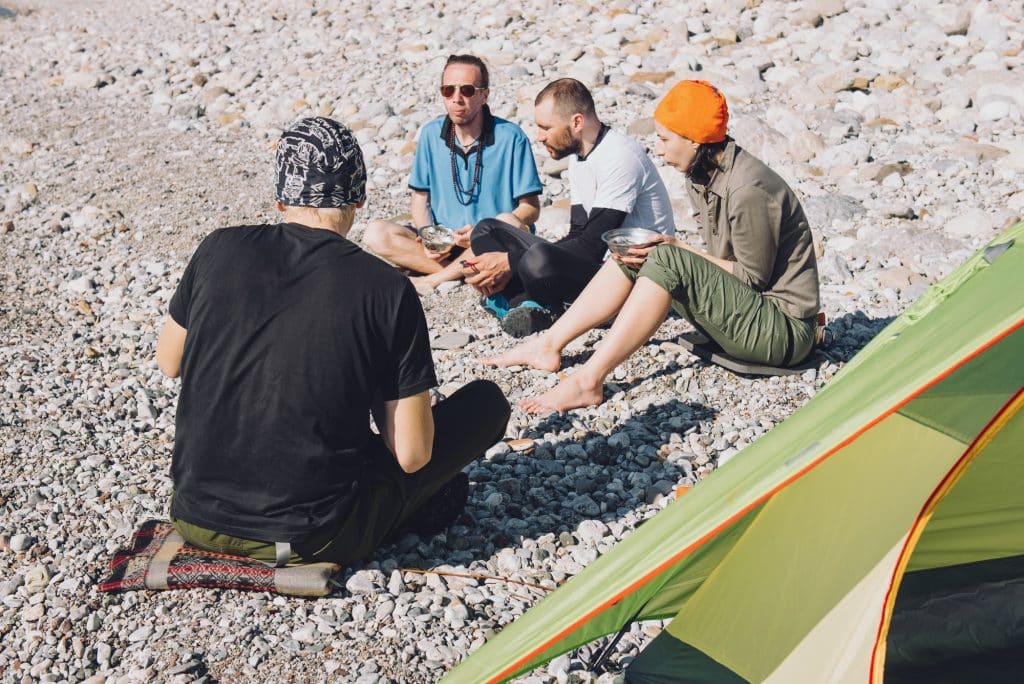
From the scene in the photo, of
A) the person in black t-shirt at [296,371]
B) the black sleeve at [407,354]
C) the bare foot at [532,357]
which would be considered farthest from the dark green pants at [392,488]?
the bare foot at [532,357]

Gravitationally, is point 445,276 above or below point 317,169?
below

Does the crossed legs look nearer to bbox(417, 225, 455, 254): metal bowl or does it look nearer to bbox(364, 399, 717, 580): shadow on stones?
bbox(364, 399, 717, 580): shadow on stones

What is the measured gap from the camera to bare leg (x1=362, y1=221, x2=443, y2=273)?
6.73 metres

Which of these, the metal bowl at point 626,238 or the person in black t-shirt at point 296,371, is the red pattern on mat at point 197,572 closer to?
the person in black t-shirt at point 296,371

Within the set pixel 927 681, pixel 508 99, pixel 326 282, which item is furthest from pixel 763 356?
pixel 508 99

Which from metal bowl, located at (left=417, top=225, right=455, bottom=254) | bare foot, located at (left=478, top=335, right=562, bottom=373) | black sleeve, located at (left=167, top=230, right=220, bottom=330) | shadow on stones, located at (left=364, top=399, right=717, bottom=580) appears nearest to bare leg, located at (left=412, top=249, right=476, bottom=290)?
metal bowl, located at (left=417, top=225, right=455, bottom=254)

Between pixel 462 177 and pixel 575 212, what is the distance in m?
0.83

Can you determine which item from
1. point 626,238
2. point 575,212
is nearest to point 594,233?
point 575,212

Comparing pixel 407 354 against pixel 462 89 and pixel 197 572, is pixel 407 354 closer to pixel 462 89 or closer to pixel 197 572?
pixel 197 572

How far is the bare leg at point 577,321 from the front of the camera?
5195 mm

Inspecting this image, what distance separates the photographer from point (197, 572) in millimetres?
3633

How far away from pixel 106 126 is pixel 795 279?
24.6 feet

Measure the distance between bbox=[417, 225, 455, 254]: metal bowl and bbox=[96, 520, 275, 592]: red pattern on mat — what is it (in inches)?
125

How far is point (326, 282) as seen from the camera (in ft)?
11.0
